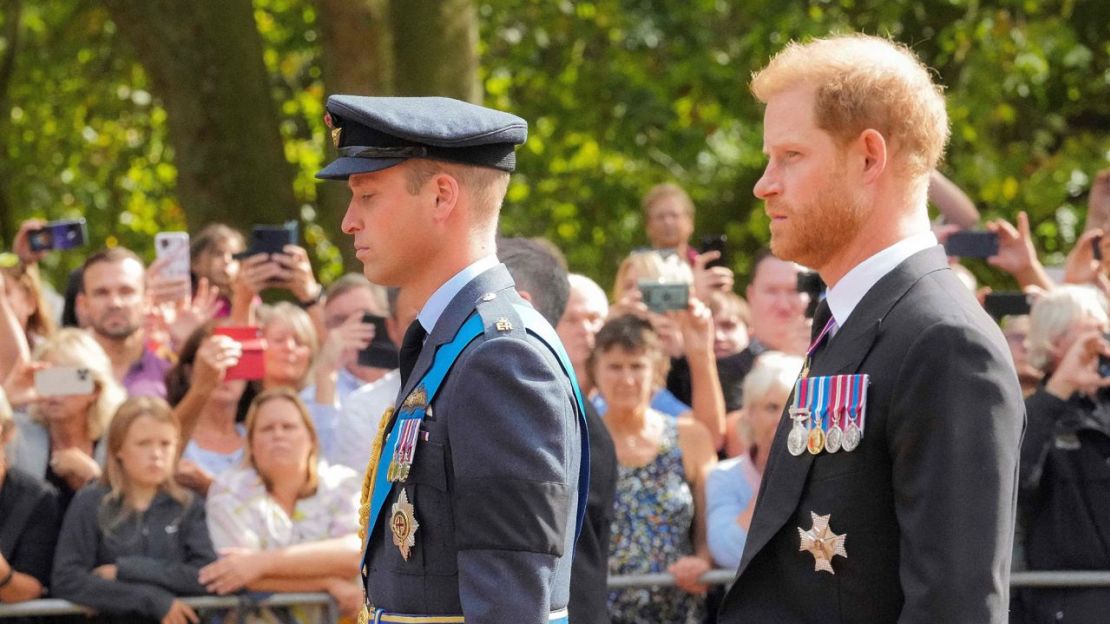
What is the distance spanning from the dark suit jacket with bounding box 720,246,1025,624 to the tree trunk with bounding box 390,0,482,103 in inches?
305

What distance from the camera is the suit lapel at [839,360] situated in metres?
2.68

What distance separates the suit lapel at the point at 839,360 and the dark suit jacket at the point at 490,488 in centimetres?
41

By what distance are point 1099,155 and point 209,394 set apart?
26.9 ft

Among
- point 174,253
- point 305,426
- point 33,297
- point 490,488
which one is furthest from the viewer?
point 33,297

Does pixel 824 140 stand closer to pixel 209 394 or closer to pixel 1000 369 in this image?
pixel 1000 369

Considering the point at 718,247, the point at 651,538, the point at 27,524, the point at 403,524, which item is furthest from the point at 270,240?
the point at 403,524

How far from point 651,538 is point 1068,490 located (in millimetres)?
1497

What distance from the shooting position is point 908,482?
98.7 inches

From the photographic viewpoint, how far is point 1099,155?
12641 millimetres

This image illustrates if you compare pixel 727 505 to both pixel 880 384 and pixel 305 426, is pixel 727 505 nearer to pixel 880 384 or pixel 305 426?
pixel 305 426

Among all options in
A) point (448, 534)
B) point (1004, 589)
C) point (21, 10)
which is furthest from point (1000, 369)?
point (21, 10)

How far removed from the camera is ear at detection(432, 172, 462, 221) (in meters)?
3.20

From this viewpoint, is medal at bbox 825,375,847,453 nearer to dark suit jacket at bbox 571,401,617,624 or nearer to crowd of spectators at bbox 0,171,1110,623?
dark suit jacket at bbox 571,401,617,624

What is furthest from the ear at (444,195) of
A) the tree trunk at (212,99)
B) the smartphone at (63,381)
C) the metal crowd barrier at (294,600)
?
the tree trunk at (212,99)
